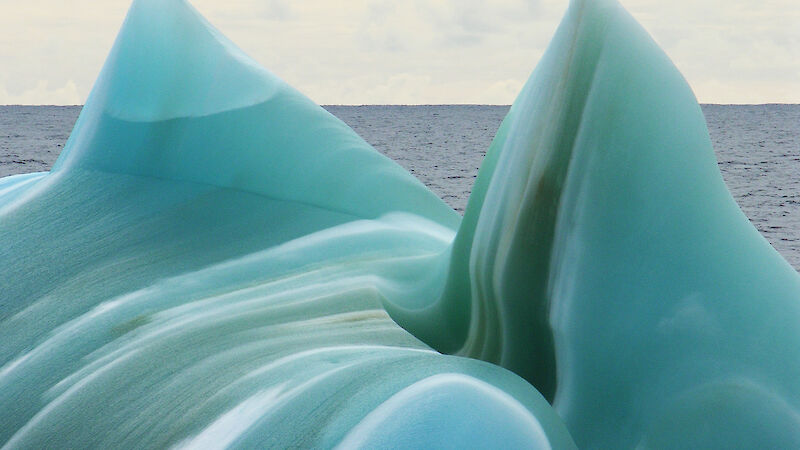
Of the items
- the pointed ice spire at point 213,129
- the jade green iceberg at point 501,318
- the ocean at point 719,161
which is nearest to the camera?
the jade green iceberg at point 501,318

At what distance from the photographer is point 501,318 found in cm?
154

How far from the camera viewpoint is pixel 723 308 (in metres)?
1.45

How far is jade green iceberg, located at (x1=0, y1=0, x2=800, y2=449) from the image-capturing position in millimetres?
1375

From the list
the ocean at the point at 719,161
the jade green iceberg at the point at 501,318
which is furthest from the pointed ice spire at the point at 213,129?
the ocean at the point at 719,161

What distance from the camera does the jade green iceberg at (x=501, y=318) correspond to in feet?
4.51

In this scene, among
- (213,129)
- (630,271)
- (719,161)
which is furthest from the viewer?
(719,161)

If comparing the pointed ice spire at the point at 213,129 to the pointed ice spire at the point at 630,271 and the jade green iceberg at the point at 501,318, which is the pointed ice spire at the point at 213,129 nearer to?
the jade green iceberg at the point at 501,318

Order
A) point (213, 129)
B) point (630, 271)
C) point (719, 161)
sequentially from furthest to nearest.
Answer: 1. point (719, 161)
2. point (213, 129)
3. point (630, 271)

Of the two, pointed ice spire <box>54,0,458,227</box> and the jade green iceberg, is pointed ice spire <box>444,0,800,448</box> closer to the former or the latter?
the jade green iceberg

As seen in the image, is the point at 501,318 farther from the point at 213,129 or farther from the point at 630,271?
the point at 213,129

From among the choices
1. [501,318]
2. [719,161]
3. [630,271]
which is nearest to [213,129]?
[501,318]

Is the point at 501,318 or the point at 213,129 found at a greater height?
the point at 213,129

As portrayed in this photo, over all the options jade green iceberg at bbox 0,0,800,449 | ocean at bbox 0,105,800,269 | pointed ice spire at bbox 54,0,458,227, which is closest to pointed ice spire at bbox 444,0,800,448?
jade green iceberg at bbox 0,0,800,449

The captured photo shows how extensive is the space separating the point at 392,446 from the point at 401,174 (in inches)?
52.1
